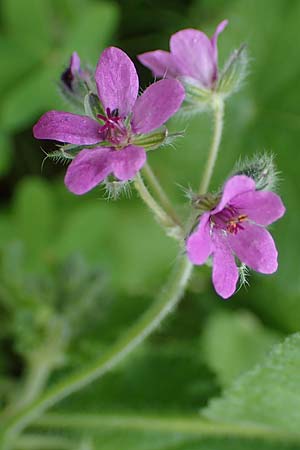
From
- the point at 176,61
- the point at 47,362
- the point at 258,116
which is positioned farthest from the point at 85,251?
the point at 176,61

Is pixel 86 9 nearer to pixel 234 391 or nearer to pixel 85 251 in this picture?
pixel 85 251

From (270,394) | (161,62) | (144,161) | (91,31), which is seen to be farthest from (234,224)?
(91,31)

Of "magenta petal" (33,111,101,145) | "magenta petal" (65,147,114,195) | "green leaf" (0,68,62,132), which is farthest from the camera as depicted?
"green leaf" (0,68,62,132)

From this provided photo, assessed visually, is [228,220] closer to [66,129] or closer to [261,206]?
[261,206]

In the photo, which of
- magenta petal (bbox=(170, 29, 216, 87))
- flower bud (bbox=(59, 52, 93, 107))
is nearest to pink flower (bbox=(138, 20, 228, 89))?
magenta petal (bbox=(170, 29, 216, 87))

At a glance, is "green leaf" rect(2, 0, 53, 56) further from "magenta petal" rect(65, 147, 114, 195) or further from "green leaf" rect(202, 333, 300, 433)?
"magenta petal" rect(65, 147, 114, 195)

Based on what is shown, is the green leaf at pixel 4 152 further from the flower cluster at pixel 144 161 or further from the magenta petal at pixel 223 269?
the magenta petal at pixel 223 269

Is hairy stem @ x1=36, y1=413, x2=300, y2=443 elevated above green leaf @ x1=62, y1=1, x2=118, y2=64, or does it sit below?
below
